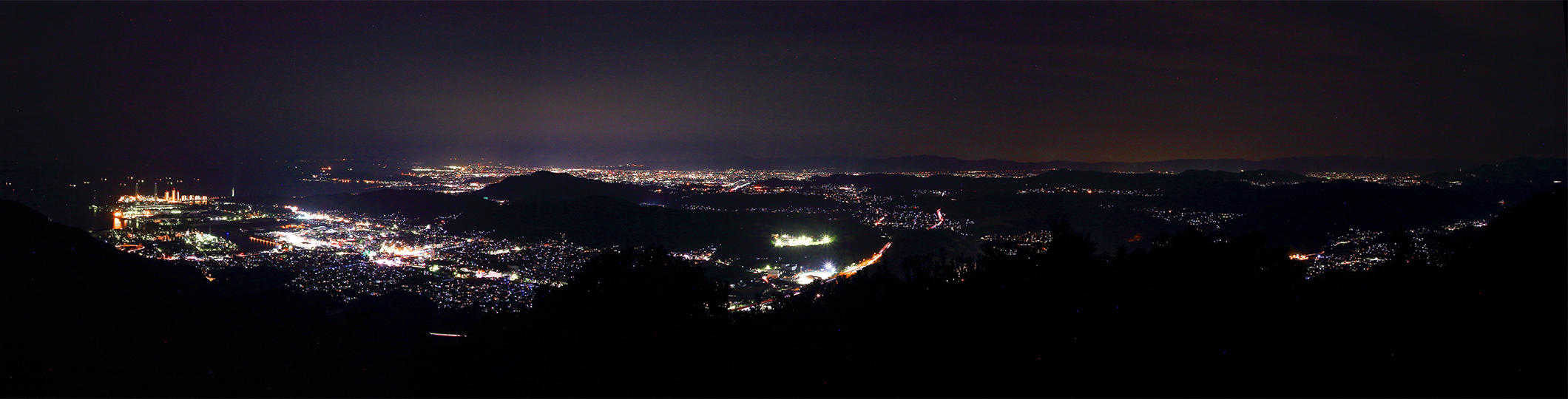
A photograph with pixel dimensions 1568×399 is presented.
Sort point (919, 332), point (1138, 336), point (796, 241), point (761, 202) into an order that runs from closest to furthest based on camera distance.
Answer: point (1138, 336), point (919, 332), point (796, 241), point (761, 202)

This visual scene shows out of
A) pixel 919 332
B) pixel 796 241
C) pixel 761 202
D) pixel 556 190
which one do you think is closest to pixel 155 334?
pixel 919 332

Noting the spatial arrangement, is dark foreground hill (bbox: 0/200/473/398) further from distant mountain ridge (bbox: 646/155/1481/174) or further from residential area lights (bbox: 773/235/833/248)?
distant mountain ridge (bbox: 646/155/1481/174)

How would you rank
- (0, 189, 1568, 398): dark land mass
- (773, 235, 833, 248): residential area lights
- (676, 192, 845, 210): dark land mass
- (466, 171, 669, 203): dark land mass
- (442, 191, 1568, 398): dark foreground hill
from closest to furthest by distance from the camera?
(442, 191, 1568, 398): dark foreground hill < (0, 189, 1568, 398): dark land mass < (773, 235, 833, 248): residential area lights < (676, 192, 845, 210): dark land mass < (466, 171, 669, 203): dark land mass

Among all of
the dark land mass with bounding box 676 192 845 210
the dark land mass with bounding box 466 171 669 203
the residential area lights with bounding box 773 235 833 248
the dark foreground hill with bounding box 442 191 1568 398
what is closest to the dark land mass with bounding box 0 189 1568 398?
the dark foreground hill with bounding box 442 191 1568 398

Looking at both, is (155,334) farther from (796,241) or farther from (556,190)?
(556,190)

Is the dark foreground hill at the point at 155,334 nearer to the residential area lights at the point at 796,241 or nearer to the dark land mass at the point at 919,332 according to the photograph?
the dark land mass at the point at 919,332

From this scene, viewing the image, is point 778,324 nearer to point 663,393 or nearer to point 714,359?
point 714,359

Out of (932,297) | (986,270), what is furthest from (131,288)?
(986,270)

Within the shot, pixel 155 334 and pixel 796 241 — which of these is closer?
pixel 155 334

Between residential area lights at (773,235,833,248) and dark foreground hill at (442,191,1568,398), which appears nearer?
dark foreground hill at (442,191,1568,398)
